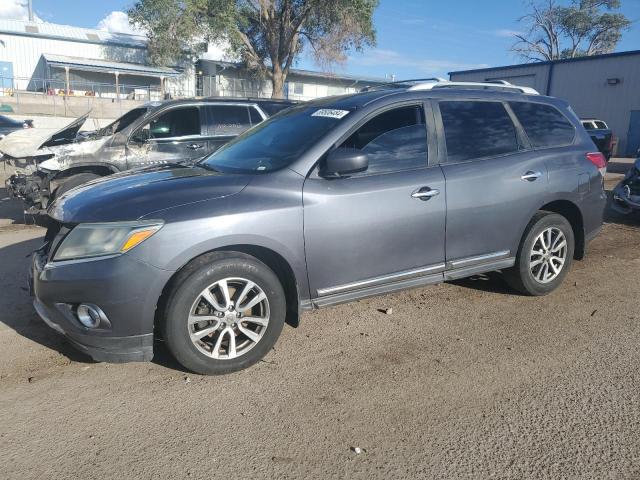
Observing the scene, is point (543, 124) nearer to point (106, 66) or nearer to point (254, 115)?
point (254, 115)

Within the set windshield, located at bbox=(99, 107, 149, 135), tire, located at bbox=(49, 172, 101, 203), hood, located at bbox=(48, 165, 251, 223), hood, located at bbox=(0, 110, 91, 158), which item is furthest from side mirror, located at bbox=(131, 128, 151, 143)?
hood, located at bbox=(48, 165, 251, 223)

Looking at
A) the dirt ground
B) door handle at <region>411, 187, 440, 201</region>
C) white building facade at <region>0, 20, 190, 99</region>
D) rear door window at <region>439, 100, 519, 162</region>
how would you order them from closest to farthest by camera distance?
1. the dirt ground
2. door handle at <region>411, 187, 440, 201</region>
3. rear door window at <region>439, 100, 519, 162</region>
4. white building facade at <region>0, 20, 190, 99</region>

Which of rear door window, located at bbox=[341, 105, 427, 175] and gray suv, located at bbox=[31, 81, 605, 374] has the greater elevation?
rear door window, located at bbox=[341, 105, 427, 175]

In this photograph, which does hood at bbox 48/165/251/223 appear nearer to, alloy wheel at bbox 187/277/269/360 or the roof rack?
alloy wheel at bbox 187/277/269/360

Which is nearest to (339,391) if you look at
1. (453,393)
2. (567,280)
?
(453,393)

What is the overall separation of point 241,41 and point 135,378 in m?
33.6

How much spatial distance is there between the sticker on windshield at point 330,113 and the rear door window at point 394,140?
19cm

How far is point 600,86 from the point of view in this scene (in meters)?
29.3

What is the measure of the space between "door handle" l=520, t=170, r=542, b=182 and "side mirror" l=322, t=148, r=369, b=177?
163 centimetres

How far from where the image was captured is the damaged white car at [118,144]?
7293 mm

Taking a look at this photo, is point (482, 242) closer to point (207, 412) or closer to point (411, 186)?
point (411, 186)

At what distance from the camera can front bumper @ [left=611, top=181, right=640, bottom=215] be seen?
7.96 meters

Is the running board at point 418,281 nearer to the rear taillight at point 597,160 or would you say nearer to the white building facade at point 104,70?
the rear taillight at point 597,160

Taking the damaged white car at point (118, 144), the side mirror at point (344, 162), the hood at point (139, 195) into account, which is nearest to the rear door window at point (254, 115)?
the damaged white car at point (118, 144)
